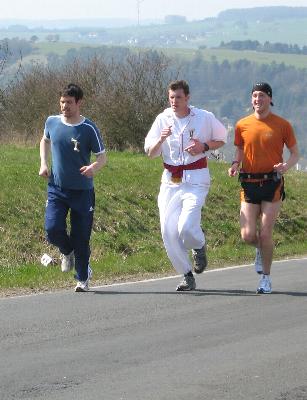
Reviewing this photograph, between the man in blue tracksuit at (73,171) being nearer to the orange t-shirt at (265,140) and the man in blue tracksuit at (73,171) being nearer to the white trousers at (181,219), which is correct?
the white trousers at (181,219)

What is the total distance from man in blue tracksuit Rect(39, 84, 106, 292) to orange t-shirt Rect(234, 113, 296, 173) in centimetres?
135

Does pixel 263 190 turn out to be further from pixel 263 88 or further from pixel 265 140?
pixel 263 88

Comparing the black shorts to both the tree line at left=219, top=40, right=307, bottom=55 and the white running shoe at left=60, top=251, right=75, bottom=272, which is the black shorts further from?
the tree line at left=219, top=40, right=307, bottom=55

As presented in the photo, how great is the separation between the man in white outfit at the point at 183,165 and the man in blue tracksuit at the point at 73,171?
614 millimetres

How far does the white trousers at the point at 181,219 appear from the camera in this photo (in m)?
10.6

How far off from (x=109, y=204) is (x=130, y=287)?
655cm

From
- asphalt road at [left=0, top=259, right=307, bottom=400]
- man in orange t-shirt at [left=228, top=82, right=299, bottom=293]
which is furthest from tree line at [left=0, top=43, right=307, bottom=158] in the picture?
asphalt road at [left=0, top=259, right=307, bottom=400]

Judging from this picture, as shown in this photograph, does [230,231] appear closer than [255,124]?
No

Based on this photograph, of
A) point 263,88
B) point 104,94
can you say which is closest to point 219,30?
point 104,94

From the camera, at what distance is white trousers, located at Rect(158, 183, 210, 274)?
10.6m

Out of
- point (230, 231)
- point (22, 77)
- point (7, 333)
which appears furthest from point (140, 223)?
point (22, 77)

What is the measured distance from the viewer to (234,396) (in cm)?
670

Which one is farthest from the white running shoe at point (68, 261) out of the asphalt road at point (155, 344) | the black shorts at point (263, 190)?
the black shorts at point (263, 190)

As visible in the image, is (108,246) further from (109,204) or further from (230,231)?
(230,231)
